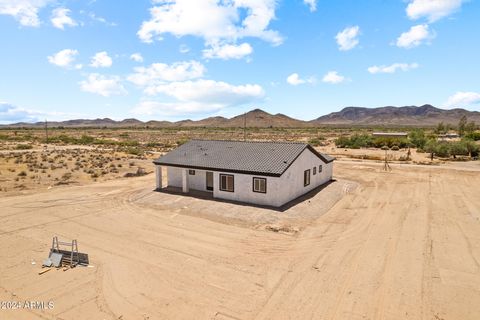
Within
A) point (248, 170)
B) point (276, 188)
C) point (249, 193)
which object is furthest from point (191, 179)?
point (276, 188)

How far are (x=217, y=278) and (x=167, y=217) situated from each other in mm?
8114

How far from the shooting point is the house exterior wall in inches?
794

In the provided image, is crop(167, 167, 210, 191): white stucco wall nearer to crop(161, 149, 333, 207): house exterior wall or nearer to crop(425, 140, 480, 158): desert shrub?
Answer: crop(161, 149, 333, 207): house exterior wall

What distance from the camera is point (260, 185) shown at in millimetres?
20531

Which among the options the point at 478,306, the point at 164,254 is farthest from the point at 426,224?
the point at 164,254

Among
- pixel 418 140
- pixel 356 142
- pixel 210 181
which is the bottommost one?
pixel 210 181

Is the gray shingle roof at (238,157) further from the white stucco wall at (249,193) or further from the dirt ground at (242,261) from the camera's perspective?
the dirt ground at (242,261)

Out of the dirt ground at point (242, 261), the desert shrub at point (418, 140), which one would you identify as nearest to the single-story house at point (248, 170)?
the dirt ground at point (242, 261)

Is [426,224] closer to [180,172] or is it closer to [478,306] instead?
[478,306]

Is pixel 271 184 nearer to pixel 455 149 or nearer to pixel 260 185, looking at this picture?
pixel 260 185

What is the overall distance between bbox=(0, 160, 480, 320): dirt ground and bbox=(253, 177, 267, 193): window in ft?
6.19

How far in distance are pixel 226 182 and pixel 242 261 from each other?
31.3 ft

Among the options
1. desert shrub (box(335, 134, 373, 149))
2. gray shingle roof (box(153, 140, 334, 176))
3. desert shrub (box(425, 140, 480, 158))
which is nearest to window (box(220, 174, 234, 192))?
gray shingle roof (box(153, 140, 334, 176))

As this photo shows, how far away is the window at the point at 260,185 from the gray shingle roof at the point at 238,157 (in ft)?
2.10
